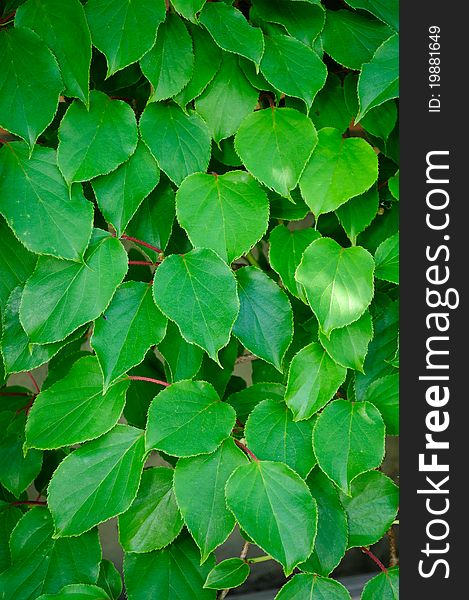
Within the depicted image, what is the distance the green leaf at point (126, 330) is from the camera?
78 cm

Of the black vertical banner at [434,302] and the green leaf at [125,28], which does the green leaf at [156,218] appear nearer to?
the green leaf at [125,28]

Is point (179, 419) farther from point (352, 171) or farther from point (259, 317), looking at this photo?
point (352, 171)

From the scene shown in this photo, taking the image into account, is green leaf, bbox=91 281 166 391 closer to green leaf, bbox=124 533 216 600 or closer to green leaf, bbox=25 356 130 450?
green leaf, bbox=25 356 130 450

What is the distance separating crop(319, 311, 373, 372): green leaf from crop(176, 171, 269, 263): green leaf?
0.15m

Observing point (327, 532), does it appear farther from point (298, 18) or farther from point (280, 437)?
point (298, 18)

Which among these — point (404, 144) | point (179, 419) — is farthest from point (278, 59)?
point (179, 419)

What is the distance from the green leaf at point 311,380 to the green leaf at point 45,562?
31cm

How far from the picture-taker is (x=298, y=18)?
81 centimetres

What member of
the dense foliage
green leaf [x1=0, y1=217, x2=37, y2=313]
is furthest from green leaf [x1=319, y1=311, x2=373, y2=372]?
green leaf [x1=0, y1=217, x2=37, y2=313]

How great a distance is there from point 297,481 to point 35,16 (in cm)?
56

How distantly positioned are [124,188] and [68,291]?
125mm

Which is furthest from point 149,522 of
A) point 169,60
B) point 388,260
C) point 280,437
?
point 169,60

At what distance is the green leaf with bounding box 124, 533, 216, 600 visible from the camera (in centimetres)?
89

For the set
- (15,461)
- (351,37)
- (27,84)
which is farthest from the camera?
(15,461)
